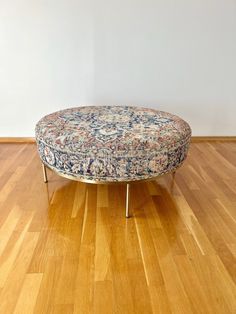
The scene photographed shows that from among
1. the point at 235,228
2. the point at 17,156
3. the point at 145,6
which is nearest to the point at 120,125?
the point at 235,228

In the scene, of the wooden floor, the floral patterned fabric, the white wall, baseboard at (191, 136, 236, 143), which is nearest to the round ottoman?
the floral patterned fabric

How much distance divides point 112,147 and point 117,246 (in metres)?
0.53

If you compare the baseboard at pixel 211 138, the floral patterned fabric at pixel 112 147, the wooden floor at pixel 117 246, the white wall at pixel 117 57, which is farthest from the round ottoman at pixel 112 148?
the baseboard at pixel 211 138

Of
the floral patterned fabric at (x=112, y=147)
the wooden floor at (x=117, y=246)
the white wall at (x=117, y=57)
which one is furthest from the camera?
the white wall at (x=117, y=57)

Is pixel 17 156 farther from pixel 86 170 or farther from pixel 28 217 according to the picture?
pixel 86 170

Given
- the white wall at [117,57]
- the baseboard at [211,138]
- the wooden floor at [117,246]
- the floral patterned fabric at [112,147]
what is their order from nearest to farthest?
the wooden floor at [117,246] < the floral patterned fabric at [112,147] < the white wall at [117,57] < the baseboard at [211,138]

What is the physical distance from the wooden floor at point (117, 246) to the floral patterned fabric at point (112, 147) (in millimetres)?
261

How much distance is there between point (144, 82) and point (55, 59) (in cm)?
88

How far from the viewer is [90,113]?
6.77 ft

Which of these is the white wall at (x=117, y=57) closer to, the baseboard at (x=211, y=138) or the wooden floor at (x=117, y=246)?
the baseboard at (x=211, y=138)

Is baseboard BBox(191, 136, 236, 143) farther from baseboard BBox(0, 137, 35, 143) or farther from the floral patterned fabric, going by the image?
baseboard BBox(0, 137, 35, 143)

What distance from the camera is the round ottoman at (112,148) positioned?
1534 mm

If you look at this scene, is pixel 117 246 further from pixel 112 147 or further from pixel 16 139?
pixel 16 139

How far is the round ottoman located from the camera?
1.53 m
